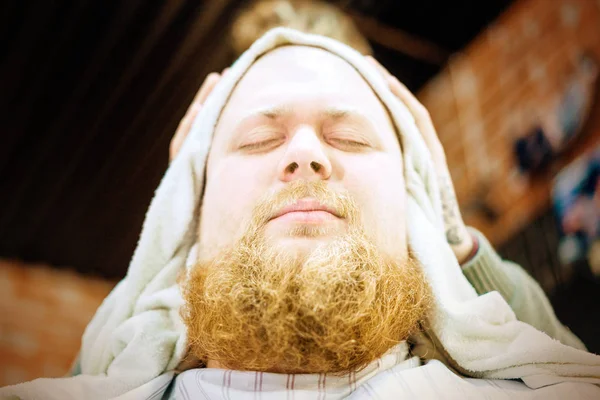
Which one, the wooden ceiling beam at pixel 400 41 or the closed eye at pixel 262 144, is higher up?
the wooden ceiling beam at pixel 400 41

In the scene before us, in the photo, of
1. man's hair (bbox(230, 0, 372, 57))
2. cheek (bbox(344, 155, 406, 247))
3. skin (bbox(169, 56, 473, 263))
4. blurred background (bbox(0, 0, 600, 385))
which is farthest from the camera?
blurred background (bbox(0, 0, 600, 385))

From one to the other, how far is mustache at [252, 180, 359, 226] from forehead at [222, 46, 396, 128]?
0.50 feet

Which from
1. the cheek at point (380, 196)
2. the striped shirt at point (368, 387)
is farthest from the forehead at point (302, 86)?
the striped shirt at point (368, 387)

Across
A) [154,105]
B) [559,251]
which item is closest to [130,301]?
[154,105]

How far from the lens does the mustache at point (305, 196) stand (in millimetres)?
A: 638

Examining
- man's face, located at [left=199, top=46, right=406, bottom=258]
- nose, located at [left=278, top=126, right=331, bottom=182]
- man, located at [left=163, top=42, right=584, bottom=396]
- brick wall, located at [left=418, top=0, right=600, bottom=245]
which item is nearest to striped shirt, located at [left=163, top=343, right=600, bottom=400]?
man, located at [left=163, top=42, right=584, bottom=396]

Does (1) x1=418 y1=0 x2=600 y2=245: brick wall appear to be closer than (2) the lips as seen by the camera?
No

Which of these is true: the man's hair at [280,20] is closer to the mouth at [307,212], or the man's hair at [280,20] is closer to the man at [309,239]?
the man at [309,239]

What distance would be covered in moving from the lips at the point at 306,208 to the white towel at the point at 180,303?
20 centimetres

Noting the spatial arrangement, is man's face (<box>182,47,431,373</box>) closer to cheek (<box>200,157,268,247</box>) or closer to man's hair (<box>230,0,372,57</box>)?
cheek (<box>200,157,268,247</box>)

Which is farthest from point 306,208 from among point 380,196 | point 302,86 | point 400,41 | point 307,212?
point 400,41

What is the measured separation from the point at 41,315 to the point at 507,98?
1.85 meters

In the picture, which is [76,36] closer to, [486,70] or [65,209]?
[65,209]

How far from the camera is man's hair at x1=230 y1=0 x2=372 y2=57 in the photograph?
3.34 ft
